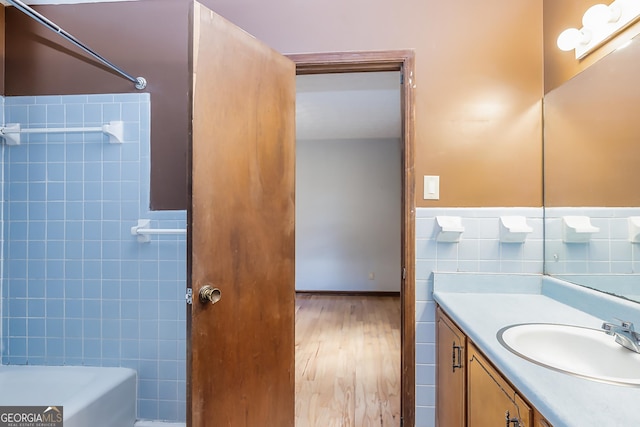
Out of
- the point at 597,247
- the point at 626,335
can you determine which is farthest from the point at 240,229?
the point at 597,247

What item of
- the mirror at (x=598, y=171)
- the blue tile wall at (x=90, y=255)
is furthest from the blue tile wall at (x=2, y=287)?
the mirror at (x=598, y=171)

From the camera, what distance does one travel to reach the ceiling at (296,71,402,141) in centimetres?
260

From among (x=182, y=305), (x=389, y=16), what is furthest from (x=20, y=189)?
(x=389, y=16)

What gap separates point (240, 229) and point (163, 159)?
2.54 ft

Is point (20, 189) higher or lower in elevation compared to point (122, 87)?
lower

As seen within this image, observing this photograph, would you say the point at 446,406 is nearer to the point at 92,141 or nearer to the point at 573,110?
the point at 573,110

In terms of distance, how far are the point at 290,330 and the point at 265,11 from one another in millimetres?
1709

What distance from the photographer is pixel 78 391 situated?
1.49 metres

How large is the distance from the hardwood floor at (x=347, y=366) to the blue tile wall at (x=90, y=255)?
0.84 meters

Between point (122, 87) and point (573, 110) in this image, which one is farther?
point (122, 87)

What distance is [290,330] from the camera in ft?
5.01

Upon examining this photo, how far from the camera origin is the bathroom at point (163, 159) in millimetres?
1528

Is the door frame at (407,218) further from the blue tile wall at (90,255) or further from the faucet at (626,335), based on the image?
the blue tile wall at (90,255)

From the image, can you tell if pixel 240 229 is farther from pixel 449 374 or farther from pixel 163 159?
pixel 449 374
